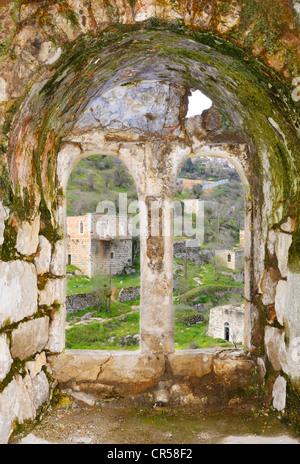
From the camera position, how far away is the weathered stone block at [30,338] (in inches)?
103

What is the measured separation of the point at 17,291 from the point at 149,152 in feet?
5.74

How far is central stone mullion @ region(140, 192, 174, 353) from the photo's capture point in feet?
11.6

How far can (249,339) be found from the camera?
3504 millimetres

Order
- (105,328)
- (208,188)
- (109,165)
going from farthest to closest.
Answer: (109,165) → (208,188) → (105,328)

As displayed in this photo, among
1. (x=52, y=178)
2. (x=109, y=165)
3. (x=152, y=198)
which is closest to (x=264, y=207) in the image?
(x=152, y=198)

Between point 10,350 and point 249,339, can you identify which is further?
point 249,339

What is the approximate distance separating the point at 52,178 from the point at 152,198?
0.91 meters

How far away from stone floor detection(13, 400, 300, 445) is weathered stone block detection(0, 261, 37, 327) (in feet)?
2.63

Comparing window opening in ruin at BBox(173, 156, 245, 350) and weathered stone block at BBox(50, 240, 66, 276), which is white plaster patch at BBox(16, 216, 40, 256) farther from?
window opening in ruin at BBox(173, 156, 245, 350)

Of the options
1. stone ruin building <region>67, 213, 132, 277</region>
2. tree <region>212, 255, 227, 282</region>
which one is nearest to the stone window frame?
stone ruin building <region>67, 213, 132, 277</region>

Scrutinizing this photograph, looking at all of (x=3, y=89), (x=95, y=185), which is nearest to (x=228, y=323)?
(x=3, y=89)

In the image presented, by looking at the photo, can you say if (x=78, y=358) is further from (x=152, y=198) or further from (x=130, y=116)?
(x=130, y=116)

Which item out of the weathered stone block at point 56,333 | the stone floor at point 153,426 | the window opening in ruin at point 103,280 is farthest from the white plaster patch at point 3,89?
the window opening in ruin at point 103,280

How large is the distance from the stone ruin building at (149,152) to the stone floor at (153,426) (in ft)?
0.41
